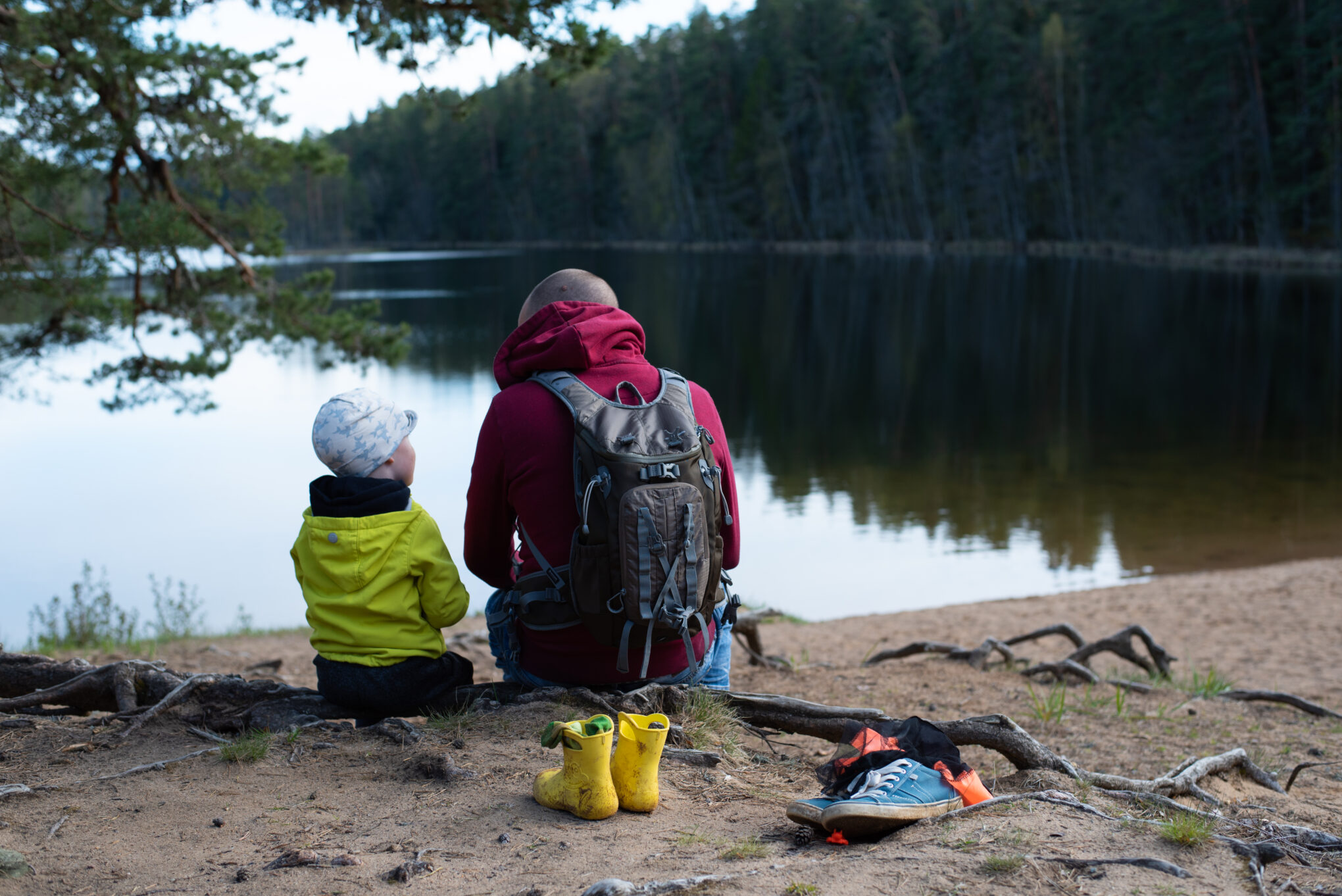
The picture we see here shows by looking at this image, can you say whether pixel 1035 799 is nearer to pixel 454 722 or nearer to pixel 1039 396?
pixel 454 722

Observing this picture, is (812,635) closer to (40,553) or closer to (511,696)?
(511,696)

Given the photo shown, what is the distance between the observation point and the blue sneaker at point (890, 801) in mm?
2275

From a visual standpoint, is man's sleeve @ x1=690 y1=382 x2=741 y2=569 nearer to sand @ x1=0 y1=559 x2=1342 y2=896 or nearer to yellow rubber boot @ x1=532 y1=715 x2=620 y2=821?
sand @ x1=0 y1=559 x2=1342 y2=896

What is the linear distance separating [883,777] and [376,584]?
1444mm

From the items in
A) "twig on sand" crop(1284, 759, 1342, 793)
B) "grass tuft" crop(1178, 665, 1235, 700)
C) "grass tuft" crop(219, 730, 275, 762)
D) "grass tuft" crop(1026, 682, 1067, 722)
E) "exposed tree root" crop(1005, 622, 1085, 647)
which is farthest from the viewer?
"exposed tree root" crop(1005, 622, 1085, 647)

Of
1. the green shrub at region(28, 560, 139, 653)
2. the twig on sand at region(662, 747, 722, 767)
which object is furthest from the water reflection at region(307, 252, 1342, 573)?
the twig on sand at region(662, 747, 722, 767)

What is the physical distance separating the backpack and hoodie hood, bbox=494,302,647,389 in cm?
6

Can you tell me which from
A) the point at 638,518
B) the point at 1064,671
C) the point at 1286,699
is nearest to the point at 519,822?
the point at 638,518

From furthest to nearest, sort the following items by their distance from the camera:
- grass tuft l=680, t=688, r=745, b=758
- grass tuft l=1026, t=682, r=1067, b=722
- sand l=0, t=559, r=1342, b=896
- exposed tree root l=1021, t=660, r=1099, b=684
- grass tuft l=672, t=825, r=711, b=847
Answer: exposed tree root l=1021, t=660, r=1099, b=684
grass tuft l=1026, t=682, r=1067, b=722
grass tuft l=680, t=688, r=745, b=758
grass tuft l=672, t=825, r=711, b=847
sand l=0, t=559, r=1342, b=896

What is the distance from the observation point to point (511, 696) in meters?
3.22

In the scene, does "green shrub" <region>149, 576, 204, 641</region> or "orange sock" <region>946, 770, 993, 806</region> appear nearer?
"orange sock" <region>946, 770, 993, 806</region>

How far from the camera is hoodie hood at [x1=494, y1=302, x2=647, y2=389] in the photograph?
2961 millimetres

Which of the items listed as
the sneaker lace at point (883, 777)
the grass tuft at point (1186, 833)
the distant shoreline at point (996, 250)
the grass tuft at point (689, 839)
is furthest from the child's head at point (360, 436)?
the distant shoreline at point (996, 250)

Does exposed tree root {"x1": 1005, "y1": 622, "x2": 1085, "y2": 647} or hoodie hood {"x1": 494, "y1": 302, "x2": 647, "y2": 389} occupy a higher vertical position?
hoodie hood {"x1": 494, "y1": 302, "x2": 647, "y2": 389}
